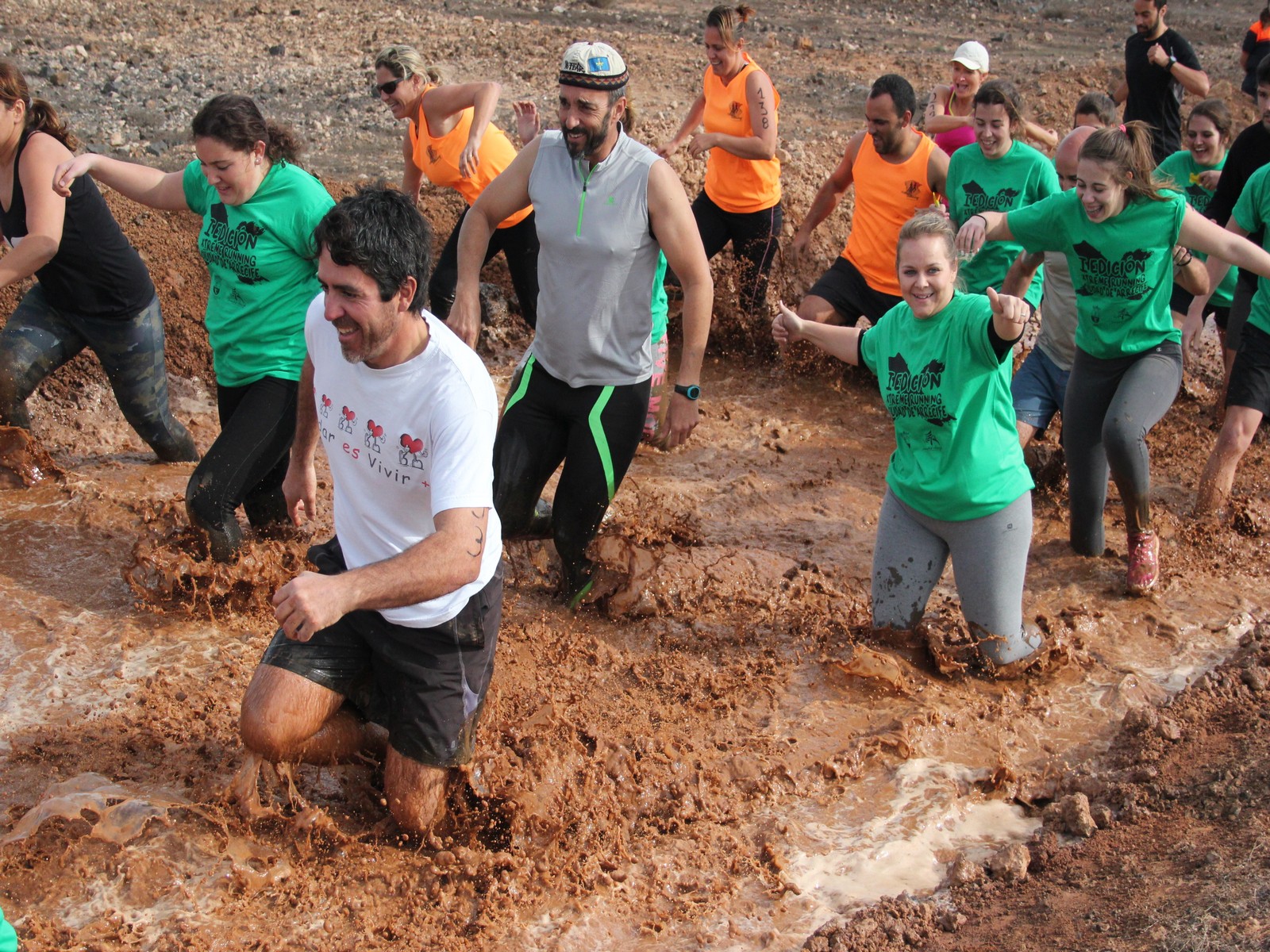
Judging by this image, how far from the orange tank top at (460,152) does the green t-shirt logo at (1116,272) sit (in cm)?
290

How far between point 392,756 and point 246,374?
202cm

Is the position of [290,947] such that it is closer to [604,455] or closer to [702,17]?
[604,455]

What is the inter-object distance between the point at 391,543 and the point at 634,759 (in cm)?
133

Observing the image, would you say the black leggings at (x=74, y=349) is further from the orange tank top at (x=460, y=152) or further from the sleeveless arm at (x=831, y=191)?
the sleeveless arm at (x=831, y=191)

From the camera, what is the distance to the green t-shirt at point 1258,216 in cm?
557

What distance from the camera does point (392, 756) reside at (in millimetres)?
3627

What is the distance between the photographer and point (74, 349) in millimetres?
5570

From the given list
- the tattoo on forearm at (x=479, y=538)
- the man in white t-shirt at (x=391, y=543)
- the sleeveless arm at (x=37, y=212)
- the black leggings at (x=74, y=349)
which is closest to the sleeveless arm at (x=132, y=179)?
the sleeveless arm at (x=37, y=212)

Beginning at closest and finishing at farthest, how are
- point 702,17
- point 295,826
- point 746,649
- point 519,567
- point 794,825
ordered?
point 295,826
point 794,825
point 746,649
point 519,567
point 702,17

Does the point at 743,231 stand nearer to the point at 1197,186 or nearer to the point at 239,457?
the point at 1197,186

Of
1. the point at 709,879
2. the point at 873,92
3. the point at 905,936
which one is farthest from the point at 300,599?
the point at 873,92

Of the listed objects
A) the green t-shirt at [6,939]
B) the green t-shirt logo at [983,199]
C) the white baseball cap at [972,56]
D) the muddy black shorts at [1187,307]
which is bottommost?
the muddy black shorts at [1187,307]

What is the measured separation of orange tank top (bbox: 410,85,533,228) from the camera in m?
6.54

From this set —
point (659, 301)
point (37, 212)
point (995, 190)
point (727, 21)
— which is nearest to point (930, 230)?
point (659, 301)
